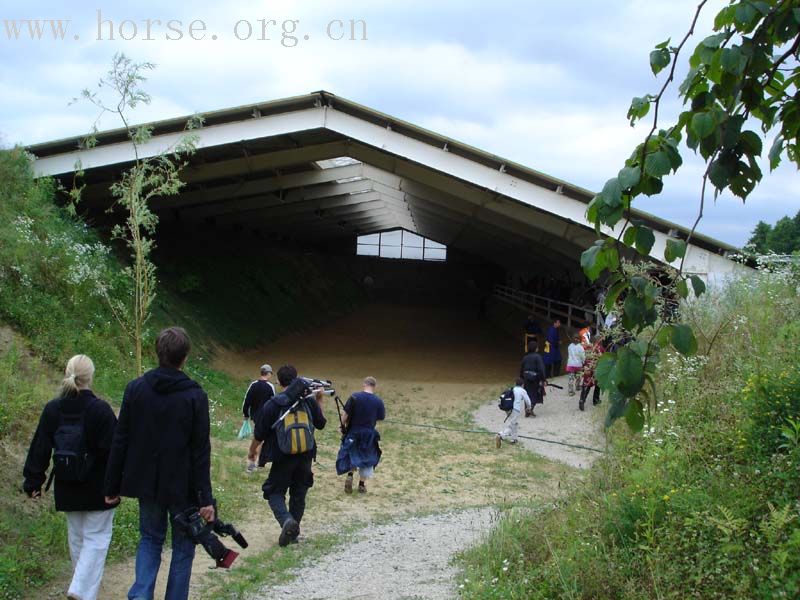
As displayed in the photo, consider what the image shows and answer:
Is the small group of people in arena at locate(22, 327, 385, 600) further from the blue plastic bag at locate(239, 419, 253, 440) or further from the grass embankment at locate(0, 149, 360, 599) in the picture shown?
the blue plastic bag at locate(239, 419, 253, 440)

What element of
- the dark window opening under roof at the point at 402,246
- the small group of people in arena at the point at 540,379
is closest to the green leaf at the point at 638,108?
the small group of people in arena at the point at 540,379

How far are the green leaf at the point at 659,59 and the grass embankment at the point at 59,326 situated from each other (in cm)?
482

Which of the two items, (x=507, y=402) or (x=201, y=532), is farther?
(x=507, y=402)

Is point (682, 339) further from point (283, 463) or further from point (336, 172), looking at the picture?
point (336, 172)

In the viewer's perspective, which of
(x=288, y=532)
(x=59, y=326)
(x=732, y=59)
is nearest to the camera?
(x=732, y=59)

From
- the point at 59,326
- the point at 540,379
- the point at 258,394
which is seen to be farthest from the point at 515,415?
the point at 59,326

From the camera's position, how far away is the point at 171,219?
24.8 metres

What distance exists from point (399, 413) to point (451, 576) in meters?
10.1

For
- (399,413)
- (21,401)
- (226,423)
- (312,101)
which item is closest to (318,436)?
(226,423)

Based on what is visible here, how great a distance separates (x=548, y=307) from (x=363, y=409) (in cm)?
1916

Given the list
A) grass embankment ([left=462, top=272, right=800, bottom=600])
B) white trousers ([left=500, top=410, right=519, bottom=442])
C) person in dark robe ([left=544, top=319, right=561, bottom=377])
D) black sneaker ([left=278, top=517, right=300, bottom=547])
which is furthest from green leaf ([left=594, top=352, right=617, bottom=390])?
person in dark robe ([left=544, top=319, right=561, bottom=377])

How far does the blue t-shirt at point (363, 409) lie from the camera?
893 centimetres

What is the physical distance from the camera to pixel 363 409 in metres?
8.94

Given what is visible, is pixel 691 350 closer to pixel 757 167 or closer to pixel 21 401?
pixel 757 167
